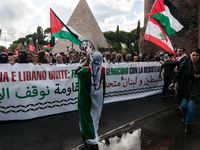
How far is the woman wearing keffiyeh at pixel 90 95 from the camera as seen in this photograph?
2215 mm

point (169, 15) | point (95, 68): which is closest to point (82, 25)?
point (169, 15)

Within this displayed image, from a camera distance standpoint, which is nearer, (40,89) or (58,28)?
(40,89)

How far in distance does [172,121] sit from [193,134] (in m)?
0.61

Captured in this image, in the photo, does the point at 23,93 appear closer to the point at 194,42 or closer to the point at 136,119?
the point at 136,119

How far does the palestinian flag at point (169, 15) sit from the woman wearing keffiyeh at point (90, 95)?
12.1 feet

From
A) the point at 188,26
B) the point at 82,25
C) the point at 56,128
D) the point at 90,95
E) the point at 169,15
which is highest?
the point at 82,25

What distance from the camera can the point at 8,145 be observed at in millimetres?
2494

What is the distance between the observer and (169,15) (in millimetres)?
4988

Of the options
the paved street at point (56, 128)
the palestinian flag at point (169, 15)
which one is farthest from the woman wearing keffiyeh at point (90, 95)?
the palestinian flag at point (169, 15)

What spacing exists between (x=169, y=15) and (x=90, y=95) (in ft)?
13.7

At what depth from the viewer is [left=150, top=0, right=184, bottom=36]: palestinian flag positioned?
16.2 feet

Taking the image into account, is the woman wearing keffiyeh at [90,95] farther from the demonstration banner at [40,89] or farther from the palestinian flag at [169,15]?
the palestinian flag at [169,15]

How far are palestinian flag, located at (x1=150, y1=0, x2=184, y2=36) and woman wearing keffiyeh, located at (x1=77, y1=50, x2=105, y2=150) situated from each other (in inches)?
145

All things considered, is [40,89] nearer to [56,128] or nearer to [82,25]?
[56,128]
